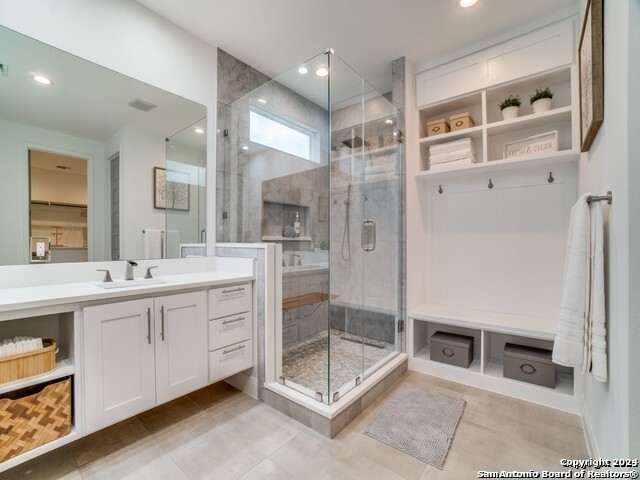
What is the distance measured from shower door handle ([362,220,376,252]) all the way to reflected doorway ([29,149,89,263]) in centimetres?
206

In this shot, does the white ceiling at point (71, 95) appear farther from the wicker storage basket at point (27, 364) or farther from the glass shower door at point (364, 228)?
the glass shower door at point (364, 228)

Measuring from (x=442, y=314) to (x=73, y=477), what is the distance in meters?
2.59

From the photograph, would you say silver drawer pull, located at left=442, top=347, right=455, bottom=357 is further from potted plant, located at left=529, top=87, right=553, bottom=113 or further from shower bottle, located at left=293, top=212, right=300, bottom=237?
potted plant, located at left=529, top=87, right=553, bottom=113

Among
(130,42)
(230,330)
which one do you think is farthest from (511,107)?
(130,42)

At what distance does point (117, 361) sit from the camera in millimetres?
1517

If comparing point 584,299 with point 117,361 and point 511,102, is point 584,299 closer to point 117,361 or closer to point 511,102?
point 511,102

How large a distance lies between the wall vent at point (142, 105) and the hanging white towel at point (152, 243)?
0.88m

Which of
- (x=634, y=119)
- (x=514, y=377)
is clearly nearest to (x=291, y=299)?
(x=514, y=377)

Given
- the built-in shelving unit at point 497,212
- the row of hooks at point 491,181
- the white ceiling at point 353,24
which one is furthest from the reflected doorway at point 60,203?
the row of hooks at point 491,181

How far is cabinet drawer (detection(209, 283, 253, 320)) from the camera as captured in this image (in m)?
1.94

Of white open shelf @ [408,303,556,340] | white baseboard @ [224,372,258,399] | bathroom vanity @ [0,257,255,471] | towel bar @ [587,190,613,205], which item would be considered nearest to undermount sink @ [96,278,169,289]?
bathroom vanity @ [0,257,255,471]

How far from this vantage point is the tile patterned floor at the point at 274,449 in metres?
1.44

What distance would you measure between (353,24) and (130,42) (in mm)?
1645

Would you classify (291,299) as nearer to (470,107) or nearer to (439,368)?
(439,368)
